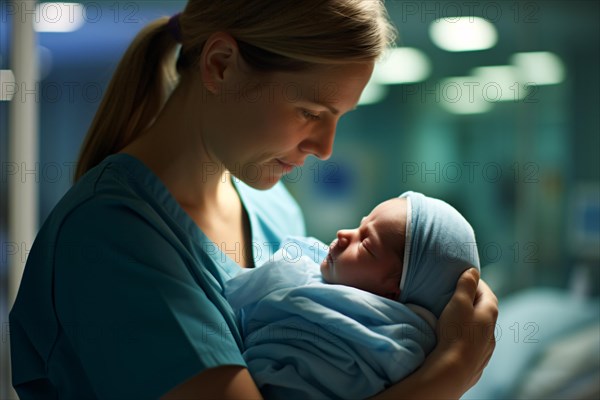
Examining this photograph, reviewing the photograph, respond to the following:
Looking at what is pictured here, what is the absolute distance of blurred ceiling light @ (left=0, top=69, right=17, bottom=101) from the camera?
1495 millimetres

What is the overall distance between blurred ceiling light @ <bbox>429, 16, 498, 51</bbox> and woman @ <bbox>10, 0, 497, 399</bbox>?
5.11 ft

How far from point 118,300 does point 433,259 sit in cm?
43

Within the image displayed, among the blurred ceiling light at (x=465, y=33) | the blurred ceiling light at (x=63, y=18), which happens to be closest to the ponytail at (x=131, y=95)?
the blurred ceiling light at (x=63, y=18)

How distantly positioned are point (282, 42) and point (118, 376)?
0.49 m

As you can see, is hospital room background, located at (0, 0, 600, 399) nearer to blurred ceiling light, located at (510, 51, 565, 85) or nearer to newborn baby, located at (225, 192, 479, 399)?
blurred ceiling light, located at (510, 51, 565, 85)

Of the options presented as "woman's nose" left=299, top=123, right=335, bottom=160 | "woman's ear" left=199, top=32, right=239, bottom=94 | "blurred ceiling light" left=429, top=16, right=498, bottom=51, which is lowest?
"woman's nose" left=299, top=123, right=335, bottom=160

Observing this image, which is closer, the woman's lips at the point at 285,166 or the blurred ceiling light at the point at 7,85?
the woman's lips at the point at 285,166

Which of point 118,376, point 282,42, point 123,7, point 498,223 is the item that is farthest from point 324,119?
point 498,223

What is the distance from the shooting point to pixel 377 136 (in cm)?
243

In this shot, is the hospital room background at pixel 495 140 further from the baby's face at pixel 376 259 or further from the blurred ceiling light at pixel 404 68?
the baby's face at pixel 376 259

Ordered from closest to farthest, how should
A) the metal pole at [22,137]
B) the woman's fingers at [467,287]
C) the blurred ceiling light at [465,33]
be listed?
the woman's fingers at [467,287] < the metal pole at [22,137] < the blurred ceiling light at [465,33]

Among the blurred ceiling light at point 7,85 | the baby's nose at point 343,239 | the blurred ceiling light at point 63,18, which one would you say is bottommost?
the baby's nose at point 343,239

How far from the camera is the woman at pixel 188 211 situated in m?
0.73

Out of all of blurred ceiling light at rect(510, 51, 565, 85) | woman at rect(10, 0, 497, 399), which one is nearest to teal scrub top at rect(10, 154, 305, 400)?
woman at rect(10, 0, 497, 399)
